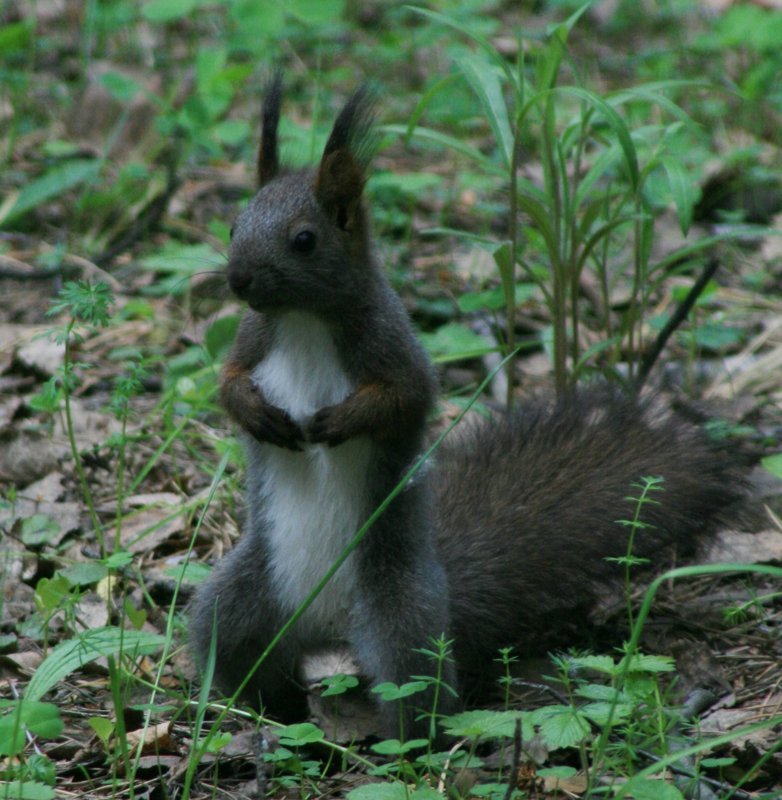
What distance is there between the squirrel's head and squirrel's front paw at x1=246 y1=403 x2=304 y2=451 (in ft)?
0.77

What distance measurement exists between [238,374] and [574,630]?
109 cm

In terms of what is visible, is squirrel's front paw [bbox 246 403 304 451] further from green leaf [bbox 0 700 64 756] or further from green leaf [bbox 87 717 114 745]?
green leaf [bbox 0 700 64 756]

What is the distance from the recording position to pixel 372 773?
7.89 ft

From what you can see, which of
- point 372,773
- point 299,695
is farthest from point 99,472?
point 372,773

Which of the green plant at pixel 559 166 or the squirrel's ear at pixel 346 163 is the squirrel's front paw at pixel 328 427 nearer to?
the squirrel's ear at pixel 346 163

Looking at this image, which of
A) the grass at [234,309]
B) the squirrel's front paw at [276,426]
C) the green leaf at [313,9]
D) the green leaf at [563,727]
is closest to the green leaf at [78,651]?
the grass at [234,309]

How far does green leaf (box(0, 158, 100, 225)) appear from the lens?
555 centimetres

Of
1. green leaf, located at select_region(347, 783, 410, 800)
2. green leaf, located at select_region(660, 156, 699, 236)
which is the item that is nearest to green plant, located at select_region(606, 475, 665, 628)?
green leaf, located at select_region(347, 783, 410, 800)

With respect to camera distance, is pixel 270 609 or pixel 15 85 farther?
pixel 15 85

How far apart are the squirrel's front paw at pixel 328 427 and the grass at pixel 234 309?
321mm

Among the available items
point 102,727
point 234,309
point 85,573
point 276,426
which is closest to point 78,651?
point 102,727

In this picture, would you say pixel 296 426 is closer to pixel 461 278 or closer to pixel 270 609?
pixel 270 609

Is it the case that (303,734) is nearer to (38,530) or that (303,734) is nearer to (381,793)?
(381,793)

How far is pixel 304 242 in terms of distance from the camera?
2711 millimetres
